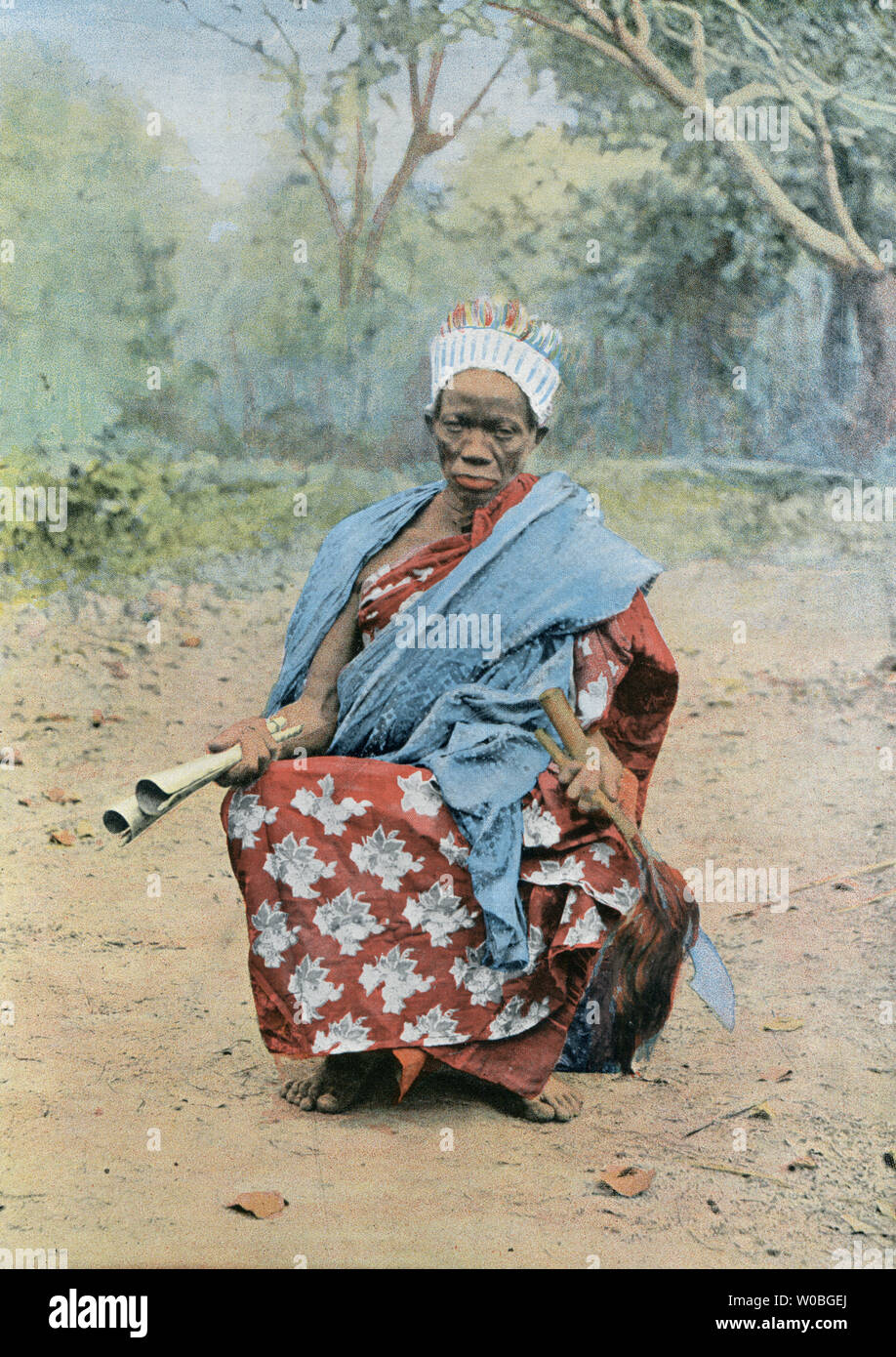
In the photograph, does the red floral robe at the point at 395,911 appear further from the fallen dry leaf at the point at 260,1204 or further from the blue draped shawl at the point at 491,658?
the fallen dry leaf at the point at 260,1204

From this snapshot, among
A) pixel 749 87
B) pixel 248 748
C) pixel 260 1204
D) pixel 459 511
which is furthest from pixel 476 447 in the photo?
pixel 260 1204

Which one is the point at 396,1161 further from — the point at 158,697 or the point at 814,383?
the point at 814,383

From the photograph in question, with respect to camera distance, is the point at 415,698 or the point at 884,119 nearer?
the point at 415,698

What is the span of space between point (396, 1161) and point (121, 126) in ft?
11.2

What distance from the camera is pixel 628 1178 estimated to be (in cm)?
430

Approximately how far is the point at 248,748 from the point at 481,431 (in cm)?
119

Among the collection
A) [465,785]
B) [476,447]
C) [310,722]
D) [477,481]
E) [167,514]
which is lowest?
[465,785]

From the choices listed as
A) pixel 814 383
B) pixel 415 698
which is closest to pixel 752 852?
pixel 415 698

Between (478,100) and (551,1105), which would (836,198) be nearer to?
(478,100)

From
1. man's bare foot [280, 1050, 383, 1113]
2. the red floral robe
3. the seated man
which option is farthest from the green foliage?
man's bare foot [280, 1050, 383, 1113]

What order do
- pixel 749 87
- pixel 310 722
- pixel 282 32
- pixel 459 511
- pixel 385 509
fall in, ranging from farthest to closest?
pixel 749 87, pixel 282 32, pixel 385 509, pixel 459 511, pixel 310 722

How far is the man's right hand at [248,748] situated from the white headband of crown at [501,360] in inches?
46.6

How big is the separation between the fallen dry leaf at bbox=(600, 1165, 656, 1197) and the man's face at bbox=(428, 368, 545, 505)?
2.02 meters

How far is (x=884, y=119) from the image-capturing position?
5059 mm
